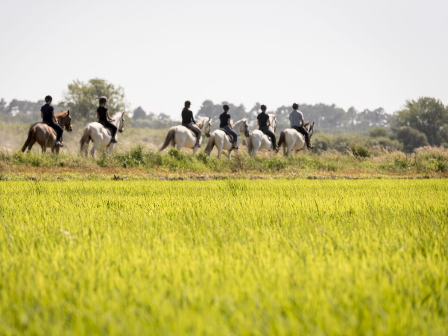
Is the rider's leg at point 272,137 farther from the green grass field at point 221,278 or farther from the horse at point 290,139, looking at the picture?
the green grass field at point 221,278

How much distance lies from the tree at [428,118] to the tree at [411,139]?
608cm

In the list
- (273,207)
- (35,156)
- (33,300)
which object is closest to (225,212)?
(273,207)

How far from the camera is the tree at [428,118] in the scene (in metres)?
66.3

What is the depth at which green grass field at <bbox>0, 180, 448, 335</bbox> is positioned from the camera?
1.77 meters

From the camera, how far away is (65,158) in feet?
52.6

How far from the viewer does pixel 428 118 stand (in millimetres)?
68188

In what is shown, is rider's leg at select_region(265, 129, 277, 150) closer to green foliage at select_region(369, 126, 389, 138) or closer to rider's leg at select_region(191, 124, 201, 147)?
rider's leg at select_region(191, 124, 201, 147)

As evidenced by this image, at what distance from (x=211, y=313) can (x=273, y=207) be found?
3752 millimetres

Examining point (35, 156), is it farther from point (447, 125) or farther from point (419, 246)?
point (447, 125)

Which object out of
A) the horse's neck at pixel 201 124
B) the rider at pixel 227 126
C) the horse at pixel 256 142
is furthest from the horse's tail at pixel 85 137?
the horse at pixel 256 142

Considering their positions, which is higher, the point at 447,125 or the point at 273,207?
the point at 447,125

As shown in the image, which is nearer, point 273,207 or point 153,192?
point 273,207

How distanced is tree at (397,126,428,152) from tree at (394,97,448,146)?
608 centimetres

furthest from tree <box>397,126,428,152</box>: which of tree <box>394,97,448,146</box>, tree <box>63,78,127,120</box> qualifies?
tree <box>63,78,127,120</box>
